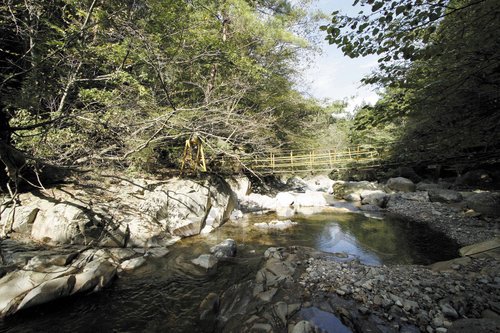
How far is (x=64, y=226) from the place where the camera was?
485cm

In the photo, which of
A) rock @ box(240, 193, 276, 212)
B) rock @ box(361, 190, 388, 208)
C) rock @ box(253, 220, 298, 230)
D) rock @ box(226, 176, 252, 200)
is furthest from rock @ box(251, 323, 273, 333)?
rock @ box(361, 190, 388, 208)

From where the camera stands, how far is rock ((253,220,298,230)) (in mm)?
7387

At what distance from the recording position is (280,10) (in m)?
11.2

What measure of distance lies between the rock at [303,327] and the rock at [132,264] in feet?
10.7

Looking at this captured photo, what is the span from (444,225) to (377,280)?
4776mm

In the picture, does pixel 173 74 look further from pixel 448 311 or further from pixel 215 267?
pixel 448 311

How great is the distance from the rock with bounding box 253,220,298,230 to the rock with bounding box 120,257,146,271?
3708 mm

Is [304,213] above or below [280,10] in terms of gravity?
below

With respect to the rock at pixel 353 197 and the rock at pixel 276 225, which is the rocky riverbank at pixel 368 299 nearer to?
the rock at pixel 276 225

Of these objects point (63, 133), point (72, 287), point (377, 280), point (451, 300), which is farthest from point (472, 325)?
point (63, 133)

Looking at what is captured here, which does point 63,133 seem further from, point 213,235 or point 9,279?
point 213,235

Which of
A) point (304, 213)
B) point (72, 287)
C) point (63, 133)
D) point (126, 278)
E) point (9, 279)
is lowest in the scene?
point (304, 213)

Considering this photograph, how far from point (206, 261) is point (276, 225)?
133 inches

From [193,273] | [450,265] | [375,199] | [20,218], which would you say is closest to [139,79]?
[20,218]
